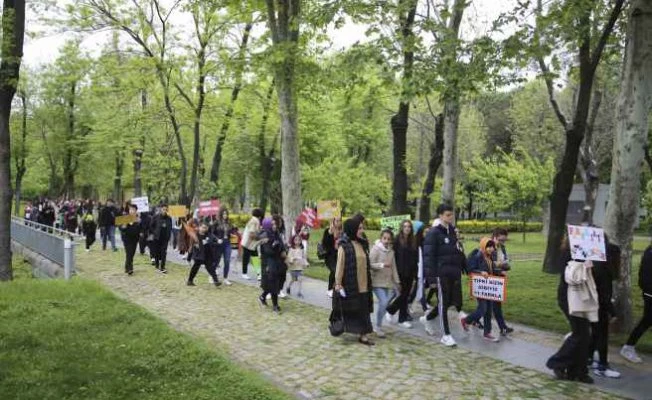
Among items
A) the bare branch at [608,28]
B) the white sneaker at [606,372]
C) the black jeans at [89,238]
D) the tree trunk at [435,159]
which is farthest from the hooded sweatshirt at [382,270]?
the black jeans at [89,238]

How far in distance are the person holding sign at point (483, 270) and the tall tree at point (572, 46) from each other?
4.55 m

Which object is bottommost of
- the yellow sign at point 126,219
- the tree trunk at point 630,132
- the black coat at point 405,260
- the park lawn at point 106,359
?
the park lawn at point 106,359

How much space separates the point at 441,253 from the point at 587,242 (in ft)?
7.64

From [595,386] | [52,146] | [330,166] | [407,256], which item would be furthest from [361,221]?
[52,146]

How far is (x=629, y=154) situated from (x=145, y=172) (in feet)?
121

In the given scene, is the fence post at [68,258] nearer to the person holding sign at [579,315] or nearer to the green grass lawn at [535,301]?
the green grass lawn at [535,301]

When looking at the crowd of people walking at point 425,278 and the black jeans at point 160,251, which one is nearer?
the crowd of people walking at point 425,278

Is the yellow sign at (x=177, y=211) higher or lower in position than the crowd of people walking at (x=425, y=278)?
higher

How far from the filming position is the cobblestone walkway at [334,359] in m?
6.56

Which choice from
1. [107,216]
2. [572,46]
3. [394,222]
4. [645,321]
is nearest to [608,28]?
[572,46]

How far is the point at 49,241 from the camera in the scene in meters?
18.1

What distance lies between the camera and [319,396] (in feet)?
20.7

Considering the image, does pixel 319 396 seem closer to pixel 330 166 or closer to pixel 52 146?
pixel 330 166

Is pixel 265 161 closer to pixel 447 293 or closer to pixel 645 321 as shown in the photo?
pixel 447 293
